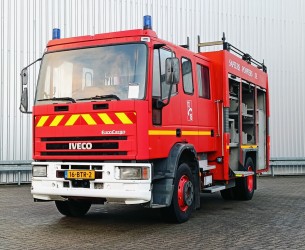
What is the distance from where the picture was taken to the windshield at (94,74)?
21.8ft

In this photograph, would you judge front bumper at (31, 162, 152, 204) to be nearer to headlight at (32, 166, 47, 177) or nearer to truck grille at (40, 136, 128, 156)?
headlight at (32, 166, 47, 177)

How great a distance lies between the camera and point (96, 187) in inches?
260

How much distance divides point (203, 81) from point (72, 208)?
3292 millimetres

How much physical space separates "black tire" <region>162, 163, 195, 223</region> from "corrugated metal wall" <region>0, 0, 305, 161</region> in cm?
794

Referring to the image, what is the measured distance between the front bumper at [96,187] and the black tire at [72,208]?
3.22 feet

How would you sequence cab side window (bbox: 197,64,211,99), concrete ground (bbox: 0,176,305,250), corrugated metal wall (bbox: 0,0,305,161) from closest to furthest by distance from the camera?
concrete ground (bbox: 0,176,305,250) → cab side window (bbox: 197,64,211,99) → corrugated metal wall (bbox: 0,0,305,161)

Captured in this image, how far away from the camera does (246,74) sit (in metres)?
10.4

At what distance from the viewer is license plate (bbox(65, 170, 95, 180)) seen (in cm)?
662

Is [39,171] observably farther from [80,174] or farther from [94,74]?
[94,74]

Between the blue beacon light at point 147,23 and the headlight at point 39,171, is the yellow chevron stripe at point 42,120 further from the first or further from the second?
the blue beacon light at point 147,23

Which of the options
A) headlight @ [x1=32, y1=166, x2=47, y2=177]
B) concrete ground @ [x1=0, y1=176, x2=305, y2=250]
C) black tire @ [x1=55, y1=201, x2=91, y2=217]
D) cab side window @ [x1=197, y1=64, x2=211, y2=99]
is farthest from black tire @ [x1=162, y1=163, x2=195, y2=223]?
headlight @ [x1=32, y1=166, x2=47, y2=177]

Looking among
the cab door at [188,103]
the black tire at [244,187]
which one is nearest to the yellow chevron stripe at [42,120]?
the cab door at [188,103]

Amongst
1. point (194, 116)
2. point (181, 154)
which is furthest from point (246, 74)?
point (181, 154)

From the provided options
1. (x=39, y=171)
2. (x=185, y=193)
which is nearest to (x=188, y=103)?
(x=185, y=193)
